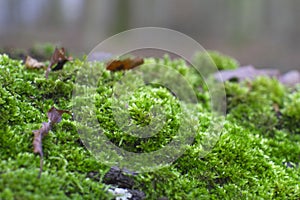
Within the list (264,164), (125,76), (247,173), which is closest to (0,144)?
(125,76)

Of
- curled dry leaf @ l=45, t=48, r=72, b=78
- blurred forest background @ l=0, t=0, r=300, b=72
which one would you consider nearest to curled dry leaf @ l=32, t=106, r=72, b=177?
curled dry leaf @ l=45, t=48, r=72, b=78

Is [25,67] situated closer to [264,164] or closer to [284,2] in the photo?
[264,164]

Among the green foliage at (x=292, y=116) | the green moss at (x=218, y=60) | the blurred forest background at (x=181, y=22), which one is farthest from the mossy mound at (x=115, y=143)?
the blurred forest background at (x=181, y=22)

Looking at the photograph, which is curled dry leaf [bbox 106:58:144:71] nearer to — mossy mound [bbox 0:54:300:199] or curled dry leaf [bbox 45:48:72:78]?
mossy mound [bbox 0:54:300:199]

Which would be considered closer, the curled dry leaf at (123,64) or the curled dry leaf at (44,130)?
the curled dry leaf at (44,130)

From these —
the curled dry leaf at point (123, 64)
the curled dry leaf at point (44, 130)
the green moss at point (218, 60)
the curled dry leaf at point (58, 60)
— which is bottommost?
the curled dry leaf at point (44, 130)

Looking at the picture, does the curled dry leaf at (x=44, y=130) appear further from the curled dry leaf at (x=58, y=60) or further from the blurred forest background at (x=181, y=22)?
the blurred forest background at (x=181, y=22)
